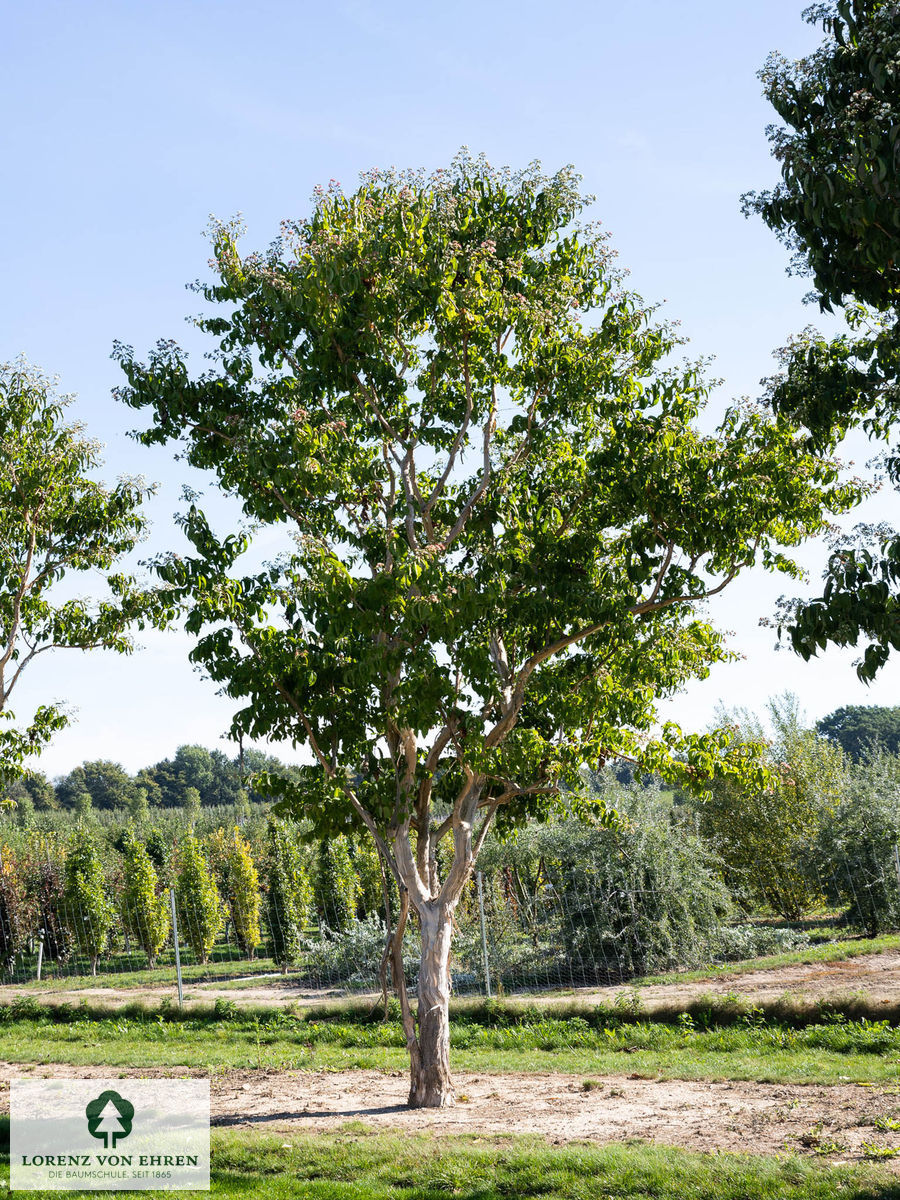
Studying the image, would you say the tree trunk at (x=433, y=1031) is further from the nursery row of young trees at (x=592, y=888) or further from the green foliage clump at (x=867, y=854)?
the green foliage clump at (x=867, y=854)

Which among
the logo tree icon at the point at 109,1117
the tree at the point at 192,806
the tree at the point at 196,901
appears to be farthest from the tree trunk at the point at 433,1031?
the tree at the point at 192,806

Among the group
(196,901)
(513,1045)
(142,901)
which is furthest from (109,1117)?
(142,901)

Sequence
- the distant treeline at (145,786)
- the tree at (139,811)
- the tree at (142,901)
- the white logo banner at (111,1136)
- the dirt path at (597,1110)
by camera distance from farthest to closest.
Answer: the distant treeline at (145,786) → the tree at (139,811) → the tree at (142,901) → the white logo banner at (111,1136) → the dirt path at (597,1110)

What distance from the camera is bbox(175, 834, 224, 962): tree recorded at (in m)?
24.5

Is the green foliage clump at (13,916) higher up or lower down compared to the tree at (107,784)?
lower down

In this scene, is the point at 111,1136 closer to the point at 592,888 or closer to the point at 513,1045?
the point at 513,1045

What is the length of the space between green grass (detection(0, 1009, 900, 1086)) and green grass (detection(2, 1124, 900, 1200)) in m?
2.51

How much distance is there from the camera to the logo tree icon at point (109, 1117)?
7086 millimetres

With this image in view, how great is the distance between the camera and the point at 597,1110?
7.27 m

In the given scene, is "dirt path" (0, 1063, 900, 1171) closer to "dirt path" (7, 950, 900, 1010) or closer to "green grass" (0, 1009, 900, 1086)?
"green grass" (0, 1009, 900, 1086)

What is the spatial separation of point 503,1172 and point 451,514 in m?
5.33

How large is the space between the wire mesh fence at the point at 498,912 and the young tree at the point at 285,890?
4 cm

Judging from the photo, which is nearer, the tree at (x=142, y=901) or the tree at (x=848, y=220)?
the tree at (x=848, y=220)

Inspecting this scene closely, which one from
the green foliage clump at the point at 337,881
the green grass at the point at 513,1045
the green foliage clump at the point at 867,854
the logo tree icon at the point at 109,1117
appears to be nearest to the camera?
the logo tree icon at the point at 109,1117
